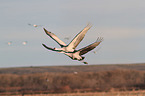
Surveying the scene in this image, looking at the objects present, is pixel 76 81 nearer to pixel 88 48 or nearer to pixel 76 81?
pixel 76 81

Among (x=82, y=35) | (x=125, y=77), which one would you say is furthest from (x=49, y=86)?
(x=82, y=35)

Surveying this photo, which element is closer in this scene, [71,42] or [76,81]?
[71,42]

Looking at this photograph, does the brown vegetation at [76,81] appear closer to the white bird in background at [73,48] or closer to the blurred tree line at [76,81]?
the blurred tree line at [76,81]

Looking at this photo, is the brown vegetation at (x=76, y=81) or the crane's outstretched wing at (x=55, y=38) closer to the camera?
the crane's outstretched wing at (x=55, y=38)

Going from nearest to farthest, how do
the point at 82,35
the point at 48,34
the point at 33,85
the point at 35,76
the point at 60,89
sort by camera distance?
the point at 48,34, the point at 82,35, the point at 60,89, the point at 33,85, the point at 35,76

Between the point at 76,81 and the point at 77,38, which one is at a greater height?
the point at 77,38

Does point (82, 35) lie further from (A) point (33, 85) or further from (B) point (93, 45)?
(A) point (33, 85)

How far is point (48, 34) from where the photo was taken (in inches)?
227

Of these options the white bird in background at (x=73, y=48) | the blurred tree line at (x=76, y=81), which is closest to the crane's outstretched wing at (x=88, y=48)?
the white bird in background at (x=73, y=48)

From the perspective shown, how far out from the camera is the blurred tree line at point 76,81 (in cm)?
5178

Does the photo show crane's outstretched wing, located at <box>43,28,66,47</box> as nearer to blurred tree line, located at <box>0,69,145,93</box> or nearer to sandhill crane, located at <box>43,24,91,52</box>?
sandhill crane, located at <box>43,24,91,52</box>

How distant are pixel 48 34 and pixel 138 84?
49.9 m

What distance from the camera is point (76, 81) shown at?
2127 inches

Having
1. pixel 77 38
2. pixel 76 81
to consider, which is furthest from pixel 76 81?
pixel 77 38
